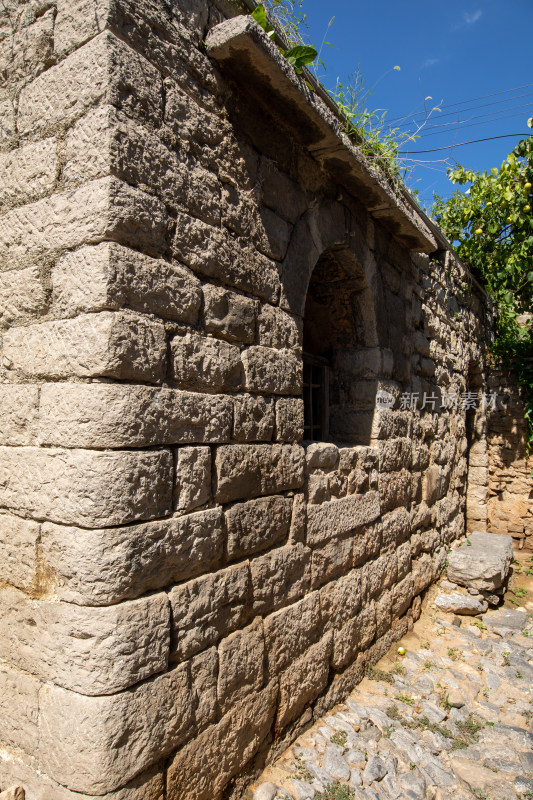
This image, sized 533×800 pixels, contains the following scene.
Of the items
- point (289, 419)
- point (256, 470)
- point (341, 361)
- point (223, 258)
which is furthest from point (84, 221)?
point (341, 361)

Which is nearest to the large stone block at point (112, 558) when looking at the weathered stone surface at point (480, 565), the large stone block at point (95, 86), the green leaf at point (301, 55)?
the large stone block at point (95, 86)

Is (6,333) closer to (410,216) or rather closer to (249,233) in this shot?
(249,233)

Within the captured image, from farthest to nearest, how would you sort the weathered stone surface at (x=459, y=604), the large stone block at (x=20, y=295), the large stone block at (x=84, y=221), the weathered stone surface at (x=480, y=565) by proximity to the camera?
1. the weathered stone surface at (x=480, y=565)
2. the weathered stone surface at (x=459, y=604)
3. the large stone block at (x=20, y=295)
4. the large stone block at (x=84, y=221)

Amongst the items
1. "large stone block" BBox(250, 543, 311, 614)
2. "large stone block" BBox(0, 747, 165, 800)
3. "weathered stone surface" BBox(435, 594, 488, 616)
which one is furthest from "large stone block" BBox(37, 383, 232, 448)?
"weathered stone surface" BBox(435, 594, 488, 616)

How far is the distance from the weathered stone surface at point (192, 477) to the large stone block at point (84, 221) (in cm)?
70

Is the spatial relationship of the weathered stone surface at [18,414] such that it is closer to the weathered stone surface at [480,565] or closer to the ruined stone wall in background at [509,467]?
the weathered stone surface at [480,565]

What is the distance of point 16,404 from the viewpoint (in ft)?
5.73

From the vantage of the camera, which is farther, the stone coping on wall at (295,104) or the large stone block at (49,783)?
the stone coping on wall at (295,104)

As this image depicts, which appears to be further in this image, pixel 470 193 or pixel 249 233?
Answer: pixel 470 193

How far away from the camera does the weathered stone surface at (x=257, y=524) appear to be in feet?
6.77

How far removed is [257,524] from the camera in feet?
7.26

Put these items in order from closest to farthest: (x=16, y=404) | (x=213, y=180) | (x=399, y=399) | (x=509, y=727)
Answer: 1. (x=16, y=404)
2. (x=213, y=180)
3. (x=509, y=727)
4. (x=399, y=399)

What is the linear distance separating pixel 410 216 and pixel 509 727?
10.3 ft

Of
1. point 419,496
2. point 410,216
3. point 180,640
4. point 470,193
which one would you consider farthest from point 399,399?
point 470,193
